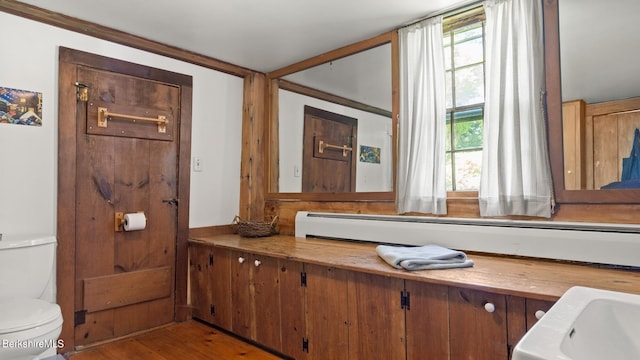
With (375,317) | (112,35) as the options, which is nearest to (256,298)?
(375,317)

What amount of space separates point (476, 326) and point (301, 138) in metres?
2.12

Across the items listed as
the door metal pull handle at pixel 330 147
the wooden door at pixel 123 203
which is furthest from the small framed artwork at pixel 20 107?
the door metal pull handle at pixel 330 147

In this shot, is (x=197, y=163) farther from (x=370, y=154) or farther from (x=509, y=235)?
(x=509, y=235)

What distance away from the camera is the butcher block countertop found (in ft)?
4.39

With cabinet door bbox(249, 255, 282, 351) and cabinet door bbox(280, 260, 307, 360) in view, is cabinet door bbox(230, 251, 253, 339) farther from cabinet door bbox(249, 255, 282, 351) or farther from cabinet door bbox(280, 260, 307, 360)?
cabinet door bbox(280, 260, 307, 360)

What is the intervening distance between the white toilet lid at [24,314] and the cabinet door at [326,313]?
4.02ft

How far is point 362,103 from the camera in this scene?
2.81 m

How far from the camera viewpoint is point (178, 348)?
2.33 m

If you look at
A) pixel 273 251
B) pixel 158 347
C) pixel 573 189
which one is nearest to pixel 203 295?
pixel 158 347

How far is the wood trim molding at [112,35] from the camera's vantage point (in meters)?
2.12

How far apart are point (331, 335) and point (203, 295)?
4.06ft

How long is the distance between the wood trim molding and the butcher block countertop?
5.11 feet

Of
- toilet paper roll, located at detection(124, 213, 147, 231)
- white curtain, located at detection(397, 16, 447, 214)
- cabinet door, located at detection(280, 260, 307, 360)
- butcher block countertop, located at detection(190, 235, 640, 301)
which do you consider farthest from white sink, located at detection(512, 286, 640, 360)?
toilet paper roll, located at detection(124, 213, 147, 231)

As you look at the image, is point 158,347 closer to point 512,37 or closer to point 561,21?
point 512,37
